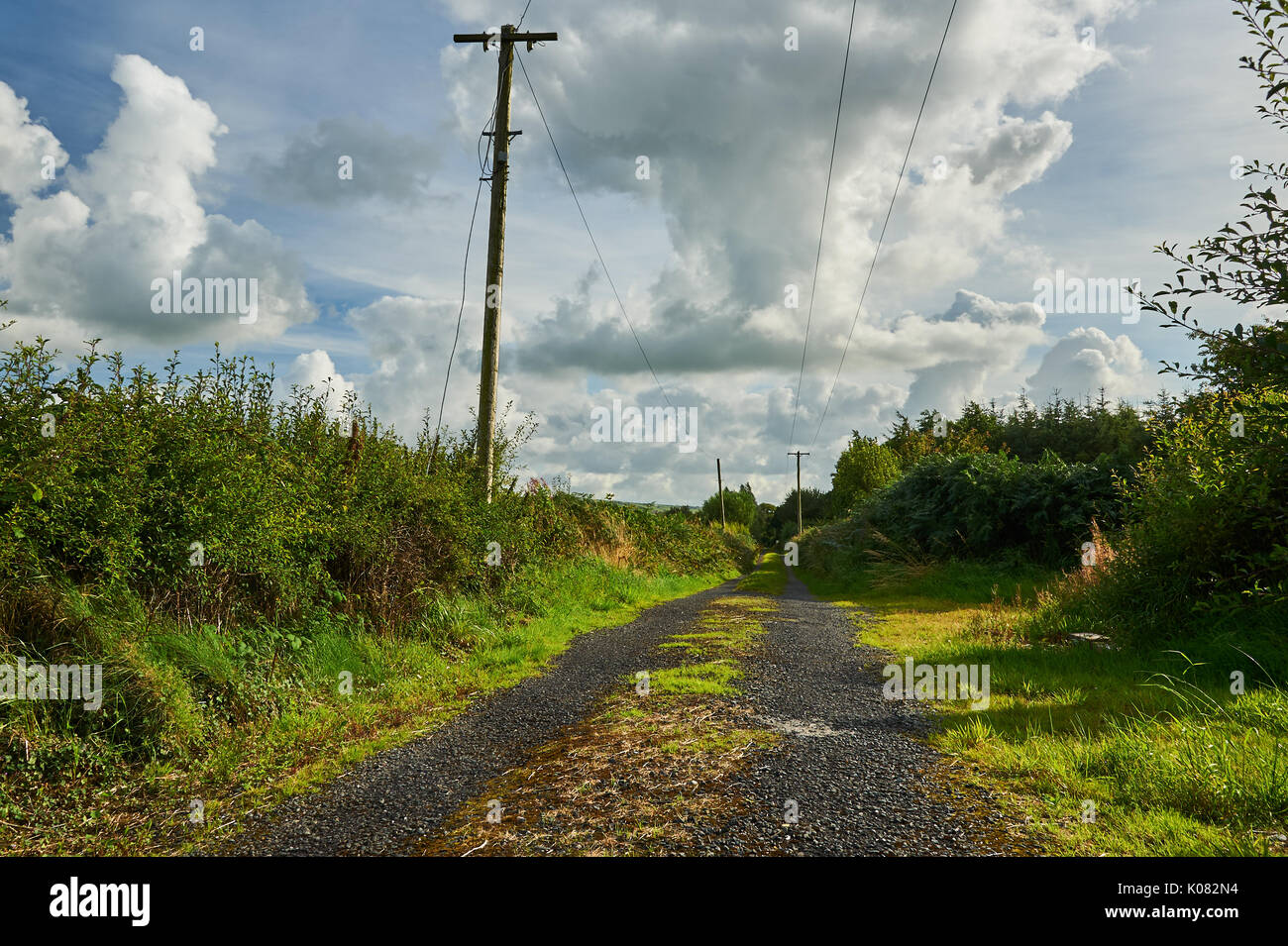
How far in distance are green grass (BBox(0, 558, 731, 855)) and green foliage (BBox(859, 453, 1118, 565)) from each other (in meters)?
14.2

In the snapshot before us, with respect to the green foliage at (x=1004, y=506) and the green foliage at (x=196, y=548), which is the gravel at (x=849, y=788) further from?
the green foliage at (x=1004, y=506)

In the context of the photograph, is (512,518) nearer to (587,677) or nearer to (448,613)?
(448,613)

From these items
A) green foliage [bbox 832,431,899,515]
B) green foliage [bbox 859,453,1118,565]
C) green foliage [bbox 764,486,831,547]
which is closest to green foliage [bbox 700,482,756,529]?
green foliage [bbox 764,486,831,547]

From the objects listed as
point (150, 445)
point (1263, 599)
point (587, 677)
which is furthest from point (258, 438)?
point (1263, 599)

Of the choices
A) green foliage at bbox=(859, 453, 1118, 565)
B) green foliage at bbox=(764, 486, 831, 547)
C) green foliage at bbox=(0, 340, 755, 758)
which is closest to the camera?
green foliage at bbox=(0, 340, 755, 758)

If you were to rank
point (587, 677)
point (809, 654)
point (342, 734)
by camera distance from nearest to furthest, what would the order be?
point (342, 734) → point (587, 677) → point (809, 654)

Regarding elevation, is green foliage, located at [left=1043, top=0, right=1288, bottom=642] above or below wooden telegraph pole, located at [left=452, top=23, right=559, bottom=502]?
below

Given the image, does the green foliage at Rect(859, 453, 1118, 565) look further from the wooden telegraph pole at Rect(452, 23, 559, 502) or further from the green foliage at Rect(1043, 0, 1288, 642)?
the wooden telegraph pole at Rect(452, 23, 559, 502)

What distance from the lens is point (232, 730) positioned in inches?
191

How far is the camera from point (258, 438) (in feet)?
21.2

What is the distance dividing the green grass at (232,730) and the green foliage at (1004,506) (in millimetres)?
14213

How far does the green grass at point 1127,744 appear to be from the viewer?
3170 millimetres

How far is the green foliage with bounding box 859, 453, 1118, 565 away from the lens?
56.1 ft
